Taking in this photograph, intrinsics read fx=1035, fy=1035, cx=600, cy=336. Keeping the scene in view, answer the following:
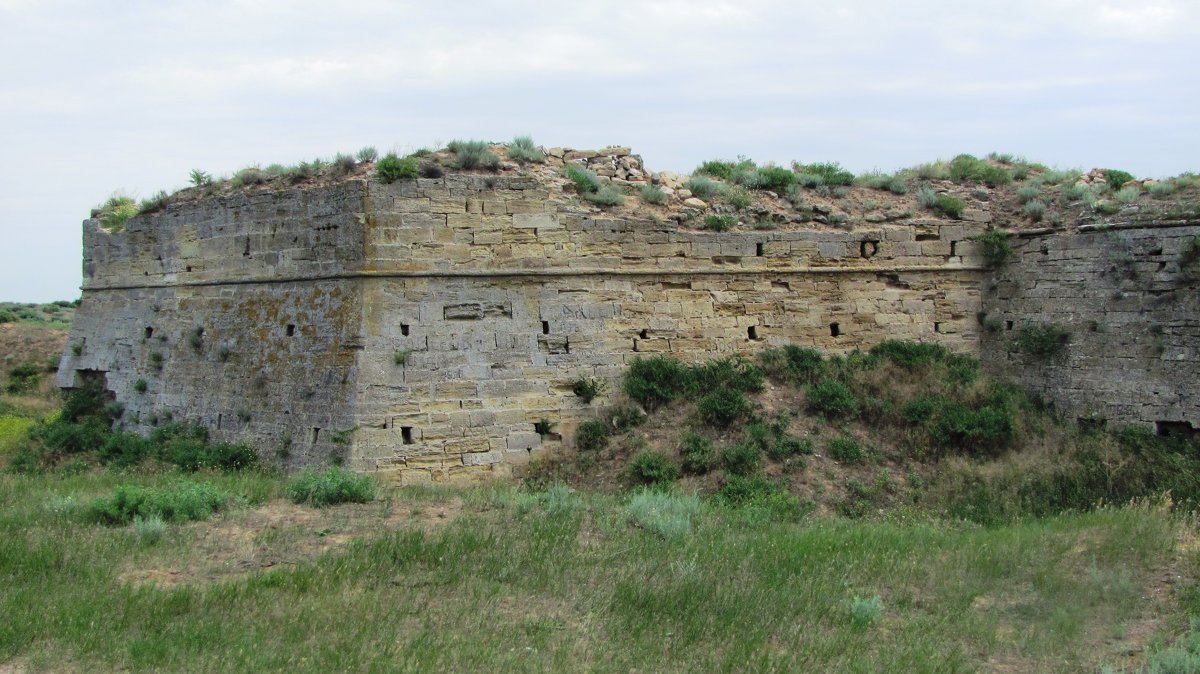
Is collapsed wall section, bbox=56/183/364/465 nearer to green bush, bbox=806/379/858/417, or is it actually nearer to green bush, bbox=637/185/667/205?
green bush, bbox=637/185/667/205

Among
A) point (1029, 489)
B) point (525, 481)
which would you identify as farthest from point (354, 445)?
point (1029, 489)

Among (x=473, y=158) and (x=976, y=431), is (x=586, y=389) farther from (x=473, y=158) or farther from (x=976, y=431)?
(x=976, y=431)

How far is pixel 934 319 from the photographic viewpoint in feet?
47.2

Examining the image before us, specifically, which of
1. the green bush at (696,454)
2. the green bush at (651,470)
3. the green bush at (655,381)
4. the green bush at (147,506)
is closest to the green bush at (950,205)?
the green bush at (655,381)

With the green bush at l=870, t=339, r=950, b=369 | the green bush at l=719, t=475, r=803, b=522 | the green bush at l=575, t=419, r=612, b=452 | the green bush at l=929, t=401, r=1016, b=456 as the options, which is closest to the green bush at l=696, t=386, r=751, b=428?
the green bush at l=719, t=475, r=803, b=522

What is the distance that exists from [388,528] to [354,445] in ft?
9.33

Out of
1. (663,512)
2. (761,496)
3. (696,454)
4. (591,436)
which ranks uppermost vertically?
(591,436)

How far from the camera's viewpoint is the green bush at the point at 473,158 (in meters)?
12.9

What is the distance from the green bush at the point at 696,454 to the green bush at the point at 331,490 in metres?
3.68

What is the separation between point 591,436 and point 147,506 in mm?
5155

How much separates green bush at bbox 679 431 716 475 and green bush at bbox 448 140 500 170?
4165 millimetres

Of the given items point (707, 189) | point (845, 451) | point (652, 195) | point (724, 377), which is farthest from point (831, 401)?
point (652, 195)

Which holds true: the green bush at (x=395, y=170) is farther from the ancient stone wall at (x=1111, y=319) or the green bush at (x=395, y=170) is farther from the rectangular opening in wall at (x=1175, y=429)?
the rectangular opening in wall at (x=1175, y=429)

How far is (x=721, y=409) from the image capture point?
12680 mm
